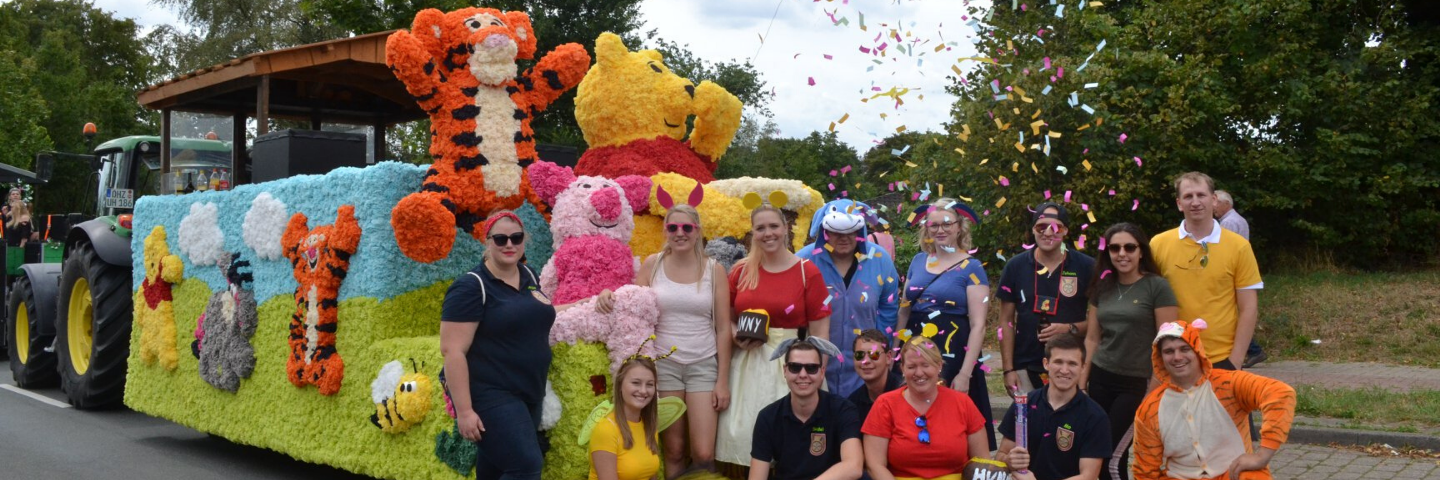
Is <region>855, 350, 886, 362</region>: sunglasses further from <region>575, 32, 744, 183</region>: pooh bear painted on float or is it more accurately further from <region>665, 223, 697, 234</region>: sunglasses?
<region>575, 32, 744, 183</region>: pooh bear painted on float

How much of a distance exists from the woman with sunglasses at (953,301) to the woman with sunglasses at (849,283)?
0.45 feet

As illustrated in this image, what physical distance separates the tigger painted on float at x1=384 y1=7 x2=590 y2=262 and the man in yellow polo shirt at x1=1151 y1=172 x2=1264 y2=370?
3070mm

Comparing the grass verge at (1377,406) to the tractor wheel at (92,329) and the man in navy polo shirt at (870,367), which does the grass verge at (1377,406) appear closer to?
the man in navy polo shirt at (870,367)

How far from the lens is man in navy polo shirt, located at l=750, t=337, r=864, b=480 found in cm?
489

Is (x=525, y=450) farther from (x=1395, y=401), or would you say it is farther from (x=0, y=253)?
(x=0, y=253)

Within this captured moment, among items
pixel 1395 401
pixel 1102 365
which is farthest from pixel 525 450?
pixel 1395 401

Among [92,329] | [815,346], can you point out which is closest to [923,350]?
[815,346]

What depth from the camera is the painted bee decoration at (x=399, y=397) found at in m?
5.27

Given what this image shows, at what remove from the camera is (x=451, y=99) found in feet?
19.3

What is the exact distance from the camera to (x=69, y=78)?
3412 centimetres

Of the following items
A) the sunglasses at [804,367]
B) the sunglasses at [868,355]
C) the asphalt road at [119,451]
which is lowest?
the asphalt road at [119,451]

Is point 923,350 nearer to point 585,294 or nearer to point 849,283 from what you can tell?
point 849,283

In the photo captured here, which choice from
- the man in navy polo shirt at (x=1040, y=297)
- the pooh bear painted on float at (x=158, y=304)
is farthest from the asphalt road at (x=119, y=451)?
the man in navy polo shirt at (x=1040, y=297)

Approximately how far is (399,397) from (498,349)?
1013 mm
